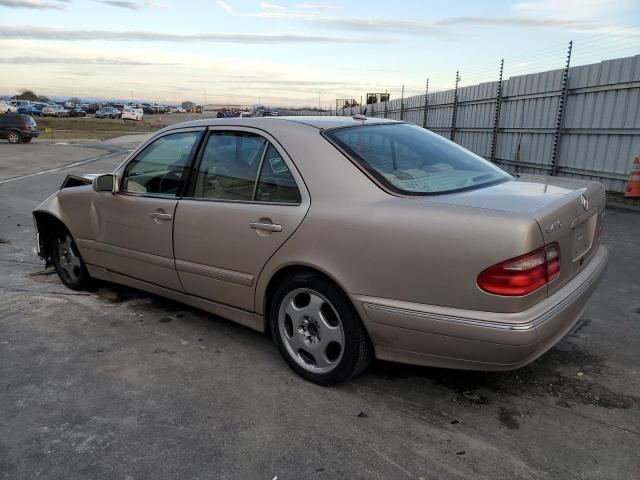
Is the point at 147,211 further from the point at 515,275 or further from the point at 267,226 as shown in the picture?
the point at 515,275

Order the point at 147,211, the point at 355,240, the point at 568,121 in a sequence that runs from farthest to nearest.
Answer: the point at 568,121, the point at 147,211, the point at 355,240

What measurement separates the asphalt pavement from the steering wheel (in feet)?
3.54

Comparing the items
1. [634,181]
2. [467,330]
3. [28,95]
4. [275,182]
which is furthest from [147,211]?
[28,95]

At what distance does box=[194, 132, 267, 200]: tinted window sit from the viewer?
340 cm

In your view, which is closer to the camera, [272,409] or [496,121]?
[272,409]

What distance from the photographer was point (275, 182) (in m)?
3.24

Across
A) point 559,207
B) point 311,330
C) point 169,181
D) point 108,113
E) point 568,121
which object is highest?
point 568,121

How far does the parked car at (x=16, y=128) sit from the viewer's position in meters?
26.2

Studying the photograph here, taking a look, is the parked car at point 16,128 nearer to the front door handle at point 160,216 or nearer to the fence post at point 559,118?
the fence post at point 559,118

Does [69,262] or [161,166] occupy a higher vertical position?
[161,166]

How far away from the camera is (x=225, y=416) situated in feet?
9.32

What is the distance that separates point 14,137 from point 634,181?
2744 cm

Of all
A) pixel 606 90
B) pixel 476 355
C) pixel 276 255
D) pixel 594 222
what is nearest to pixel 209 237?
pixel 276 255

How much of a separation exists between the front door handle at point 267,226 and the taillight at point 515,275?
3.99 ft
